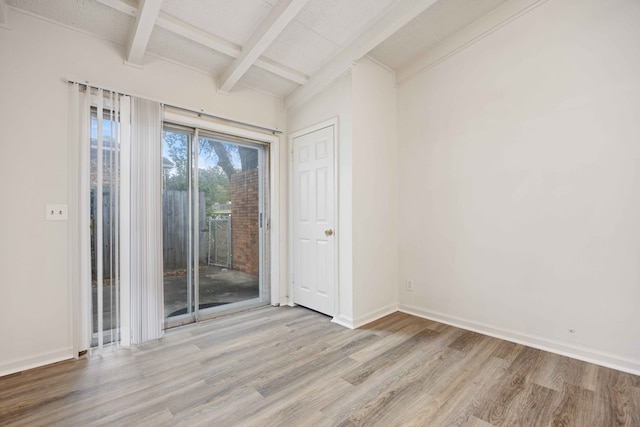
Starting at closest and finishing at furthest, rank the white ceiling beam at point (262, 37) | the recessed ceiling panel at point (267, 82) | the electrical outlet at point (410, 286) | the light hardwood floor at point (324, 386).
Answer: the light hardwood floor at point (324, 386), the white ceiling beam at point (262, 37), the recessed ceiling panel at point (267, 82), the electrical outlet at point (410, 286)

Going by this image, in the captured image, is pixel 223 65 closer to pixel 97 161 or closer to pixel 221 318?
pixel 97 161

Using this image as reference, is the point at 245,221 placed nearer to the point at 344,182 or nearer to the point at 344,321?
the point at 344,182

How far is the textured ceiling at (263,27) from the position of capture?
2.17m

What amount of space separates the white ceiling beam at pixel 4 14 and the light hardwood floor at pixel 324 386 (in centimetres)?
265

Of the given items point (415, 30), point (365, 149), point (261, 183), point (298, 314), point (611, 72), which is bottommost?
point (298, 314)

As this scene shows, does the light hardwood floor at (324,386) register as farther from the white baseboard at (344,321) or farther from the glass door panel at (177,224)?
the glass door panel at (177,224)

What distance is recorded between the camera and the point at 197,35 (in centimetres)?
243

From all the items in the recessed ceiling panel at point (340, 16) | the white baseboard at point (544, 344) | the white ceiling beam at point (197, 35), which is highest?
the recessed ceiling panel at point (340, 16)

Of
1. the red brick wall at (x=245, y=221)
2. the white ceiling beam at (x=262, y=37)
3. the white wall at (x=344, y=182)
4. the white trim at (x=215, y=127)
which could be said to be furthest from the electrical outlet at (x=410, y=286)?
the white ceiling beam at (x=262, y=37)

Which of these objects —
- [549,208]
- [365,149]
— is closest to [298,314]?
[365,149]

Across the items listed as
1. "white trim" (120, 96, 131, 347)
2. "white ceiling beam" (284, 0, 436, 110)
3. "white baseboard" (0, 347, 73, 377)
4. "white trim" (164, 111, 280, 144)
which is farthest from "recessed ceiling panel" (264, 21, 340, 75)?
"white baseboard" (0, 347, 73, 377)

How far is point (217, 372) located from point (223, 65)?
3.00 metres

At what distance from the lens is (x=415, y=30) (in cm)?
276

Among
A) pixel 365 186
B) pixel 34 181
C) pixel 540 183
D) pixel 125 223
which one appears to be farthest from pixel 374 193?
pixel 34 181
